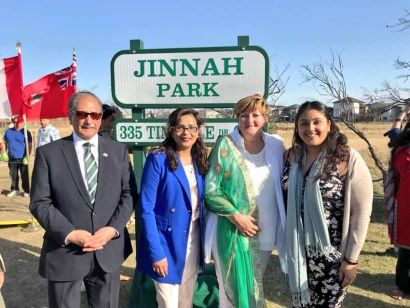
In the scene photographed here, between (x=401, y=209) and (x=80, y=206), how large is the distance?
9.78 ft

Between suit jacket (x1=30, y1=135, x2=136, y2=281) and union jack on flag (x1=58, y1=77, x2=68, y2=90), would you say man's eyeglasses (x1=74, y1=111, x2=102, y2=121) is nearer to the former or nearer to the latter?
suit jacket (x1=30, y1=135, x2=136, y2=281)

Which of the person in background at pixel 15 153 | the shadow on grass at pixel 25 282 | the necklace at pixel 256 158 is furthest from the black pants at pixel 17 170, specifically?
the necklace at pixel 256 158

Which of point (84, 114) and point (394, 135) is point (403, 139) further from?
point (84, 114)

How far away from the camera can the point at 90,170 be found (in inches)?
80.0

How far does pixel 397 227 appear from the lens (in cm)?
332

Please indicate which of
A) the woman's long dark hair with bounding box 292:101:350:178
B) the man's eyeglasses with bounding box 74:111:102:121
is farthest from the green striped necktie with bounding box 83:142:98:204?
the woman's long dark hair with bounding box 292:101:350:178

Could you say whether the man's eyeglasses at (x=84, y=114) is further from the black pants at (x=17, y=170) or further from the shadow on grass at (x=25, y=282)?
the black pants at (x=17, y=170)

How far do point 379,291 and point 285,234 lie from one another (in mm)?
2221

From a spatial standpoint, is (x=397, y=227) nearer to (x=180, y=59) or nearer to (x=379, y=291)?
(x=379, y=291)

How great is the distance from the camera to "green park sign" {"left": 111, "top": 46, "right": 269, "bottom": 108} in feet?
9.89

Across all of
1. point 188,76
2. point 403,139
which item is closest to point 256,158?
point 188,76

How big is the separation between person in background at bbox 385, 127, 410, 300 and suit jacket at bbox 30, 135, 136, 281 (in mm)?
2597

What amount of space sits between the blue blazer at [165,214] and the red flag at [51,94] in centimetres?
467

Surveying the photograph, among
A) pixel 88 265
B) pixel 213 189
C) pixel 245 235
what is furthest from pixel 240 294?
pixel 88 265
